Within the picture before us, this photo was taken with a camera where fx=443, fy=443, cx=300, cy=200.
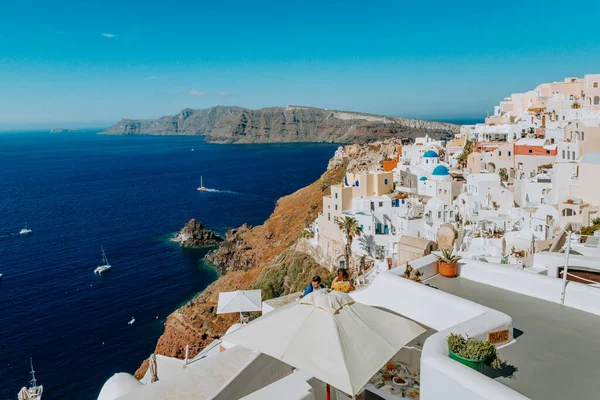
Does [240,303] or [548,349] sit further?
[240,303]

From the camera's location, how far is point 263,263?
5247cm

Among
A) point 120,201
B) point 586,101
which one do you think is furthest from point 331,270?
point 120,201

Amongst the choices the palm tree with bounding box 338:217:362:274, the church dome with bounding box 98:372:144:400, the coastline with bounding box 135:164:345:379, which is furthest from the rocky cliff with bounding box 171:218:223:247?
the church dome with bounding box 98:372:144:400

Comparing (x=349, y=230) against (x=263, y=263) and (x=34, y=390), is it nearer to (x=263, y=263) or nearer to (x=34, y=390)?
(x=263, y=263)

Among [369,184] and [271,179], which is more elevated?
[369,184]

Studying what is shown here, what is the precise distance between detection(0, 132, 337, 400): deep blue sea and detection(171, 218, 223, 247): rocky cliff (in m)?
1.90

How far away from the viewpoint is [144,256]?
201 feet

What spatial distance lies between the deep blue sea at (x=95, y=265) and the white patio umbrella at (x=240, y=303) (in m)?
13.7

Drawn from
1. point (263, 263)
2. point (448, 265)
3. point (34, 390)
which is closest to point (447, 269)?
point (448, 265)

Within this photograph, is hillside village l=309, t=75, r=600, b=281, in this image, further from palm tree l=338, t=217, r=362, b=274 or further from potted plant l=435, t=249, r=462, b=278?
potted plant l=435, t=249, r=462, b=278

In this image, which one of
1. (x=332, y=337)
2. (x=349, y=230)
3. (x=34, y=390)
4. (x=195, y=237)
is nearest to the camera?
(x=332, y=337)

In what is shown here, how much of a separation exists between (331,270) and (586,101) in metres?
34.4

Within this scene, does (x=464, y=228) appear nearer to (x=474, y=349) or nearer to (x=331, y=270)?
(x=331, y=270)

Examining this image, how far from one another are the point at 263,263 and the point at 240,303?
87.3 feet
